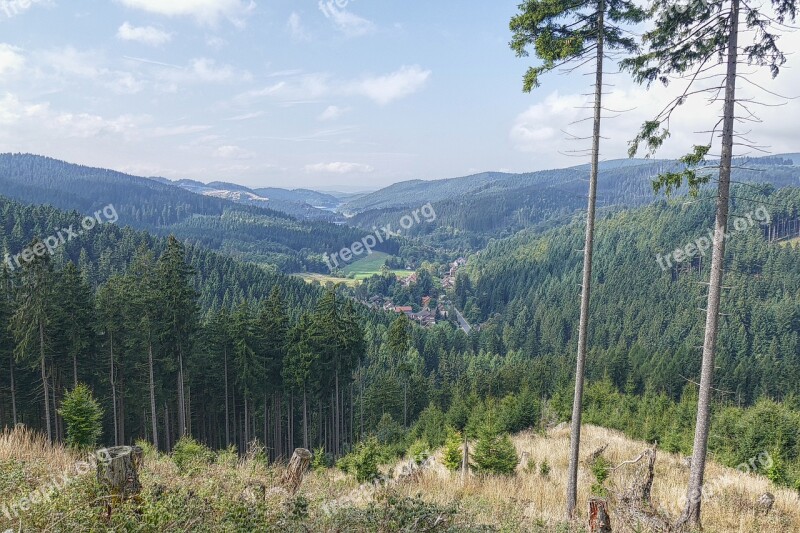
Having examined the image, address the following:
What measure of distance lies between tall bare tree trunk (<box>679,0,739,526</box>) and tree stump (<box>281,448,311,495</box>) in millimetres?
7709

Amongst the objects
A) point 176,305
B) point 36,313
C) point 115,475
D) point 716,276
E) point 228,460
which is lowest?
point 228,460

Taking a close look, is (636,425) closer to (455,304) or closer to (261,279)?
(261,279)

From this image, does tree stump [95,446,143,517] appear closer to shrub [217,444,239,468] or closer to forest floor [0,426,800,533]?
forest floor [0,426,800,533]

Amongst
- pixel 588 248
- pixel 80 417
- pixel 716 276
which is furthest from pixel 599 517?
pixel 80 417

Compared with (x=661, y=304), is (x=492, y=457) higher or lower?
higher

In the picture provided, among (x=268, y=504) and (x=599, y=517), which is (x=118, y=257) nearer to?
(x=268, y=504)

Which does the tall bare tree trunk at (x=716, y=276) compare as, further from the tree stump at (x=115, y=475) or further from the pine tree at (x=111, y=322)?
the pine tree at (x=111, y=322)

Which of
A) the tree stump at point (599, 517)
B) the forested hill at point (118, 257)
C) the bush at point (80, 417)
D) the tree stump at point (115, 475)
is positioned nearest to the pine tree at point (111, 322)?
the bush at point (80, 417)

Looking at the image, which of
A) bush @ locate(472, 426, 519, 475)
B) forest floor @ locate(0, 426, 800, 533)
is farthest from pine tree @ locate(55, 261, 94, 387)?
bush @ locate(472, 426, 519, 475)

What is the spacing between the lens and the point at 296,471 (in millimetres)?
9383

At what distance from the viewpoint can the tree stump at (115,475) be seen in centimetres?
604

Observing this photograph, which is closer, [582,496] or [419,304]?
[582,496]

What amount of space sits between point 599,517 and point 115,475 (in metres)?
7.78

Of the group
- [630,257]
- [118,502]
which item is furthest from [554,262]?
[118,502]
